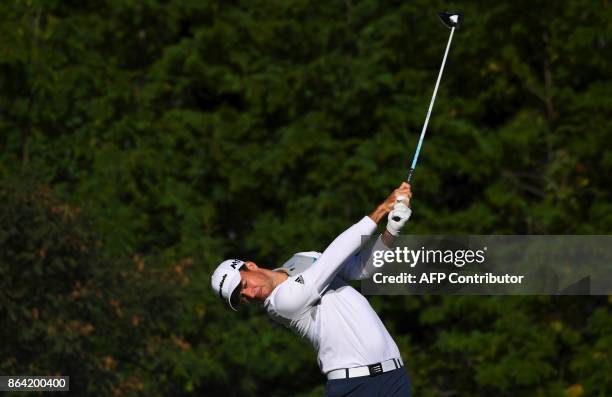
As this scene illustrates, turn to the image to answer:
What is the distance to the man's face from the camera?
23.4 feet

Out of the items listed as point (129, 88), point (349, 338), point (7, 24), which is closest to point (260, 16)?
point (129, 88)

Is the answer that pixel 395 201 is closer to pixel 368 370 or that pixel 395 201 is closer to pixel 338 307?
pixel 338 307

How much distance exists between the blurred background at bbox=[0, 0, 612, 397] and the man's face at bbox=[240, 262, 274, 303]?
8798 millimetres

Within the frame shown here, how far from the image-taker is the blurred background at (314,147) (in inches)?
671

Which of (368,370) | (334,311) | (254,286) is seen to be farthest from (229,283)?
(368,370)

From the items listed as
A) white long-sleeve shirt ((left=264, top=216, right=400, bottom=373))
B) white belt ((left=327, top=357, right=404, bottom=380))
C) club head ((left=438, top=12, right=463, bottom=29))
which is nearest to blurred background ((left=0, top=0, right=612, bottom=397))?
club head ((left=438, top=12, right=463, bottom=29))

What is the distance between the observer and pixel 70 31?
59.5 ft

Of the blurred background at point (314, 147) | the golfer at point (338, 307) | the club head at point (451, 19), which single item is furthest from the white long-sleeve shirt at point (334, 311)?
the blurred background at point (314, 147)

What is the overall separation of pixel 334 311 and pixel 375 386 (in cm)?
49

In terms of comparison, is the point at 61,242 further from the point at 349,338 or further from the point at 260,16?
the point at 349,338

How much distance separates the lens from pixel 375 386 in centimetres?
690

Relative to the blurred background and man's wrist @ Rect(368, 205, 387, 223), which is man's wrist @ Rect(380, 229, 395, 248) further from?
the blurred background

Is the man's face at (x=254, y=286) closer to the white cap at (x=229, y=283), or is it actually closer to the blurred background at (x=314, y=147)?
the white cap at (x=229, y=283)

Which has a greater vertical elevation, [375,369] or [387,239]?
[387,239]
